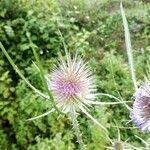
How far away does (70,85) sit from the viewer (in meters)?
2.08

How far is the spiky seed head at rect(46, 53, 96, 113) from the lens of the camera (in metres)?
2.00

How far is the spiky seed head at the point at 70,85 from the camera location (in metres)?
2.00

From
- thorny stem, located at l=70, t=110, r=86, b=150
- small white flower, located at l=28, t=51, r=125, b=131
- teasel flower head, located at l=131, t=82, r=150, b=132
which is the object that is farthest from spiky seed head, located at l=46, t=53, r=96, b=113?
teasel flower head, located at l=131, t=82, r=150, b=132

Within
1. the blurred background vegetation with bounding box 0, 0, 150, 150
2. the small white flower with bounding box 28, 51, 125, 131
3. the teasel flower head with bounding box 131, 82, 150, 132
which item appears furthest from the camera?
A: the blurred background vegetation with bounding box 0, 0, 150, 150

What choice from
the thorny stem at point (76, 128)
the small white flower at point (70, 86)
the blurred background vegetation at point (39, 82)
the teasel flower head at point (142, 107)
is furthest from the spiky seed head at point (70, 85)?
the blurred background vegetation at point (39, 82)

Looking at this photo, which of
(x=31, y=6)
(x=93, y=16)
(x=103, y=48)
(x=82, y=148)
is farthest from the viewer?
(x=93, y=16)

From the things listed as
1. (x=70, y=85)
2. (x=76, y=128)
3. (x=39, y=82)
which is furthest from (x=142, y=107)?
(x=39, y=82)

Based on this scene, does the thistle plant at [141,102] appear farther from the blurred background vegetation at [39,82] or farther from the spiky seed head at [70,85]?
the blurred background vegetation at [39,82]

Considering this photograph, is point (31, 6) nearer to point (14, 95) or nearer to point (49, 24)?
point (49, 24)

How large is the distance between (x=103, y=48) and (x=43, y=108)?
2025mm

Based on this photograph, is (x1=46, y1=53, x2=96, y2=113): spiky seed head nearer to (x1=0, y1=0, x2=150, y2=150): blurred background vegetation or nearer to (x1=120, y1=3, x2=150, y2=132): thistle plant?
(x1=120, y1=3, x2=150, y2=132): thistle plant

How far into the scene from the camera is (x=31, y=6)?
4.69 metres

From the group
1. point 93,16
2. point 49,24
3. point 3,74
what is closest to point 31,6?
point 49,24

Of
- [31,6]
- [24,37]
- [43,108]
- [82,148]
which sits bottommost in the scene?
[82,148]
